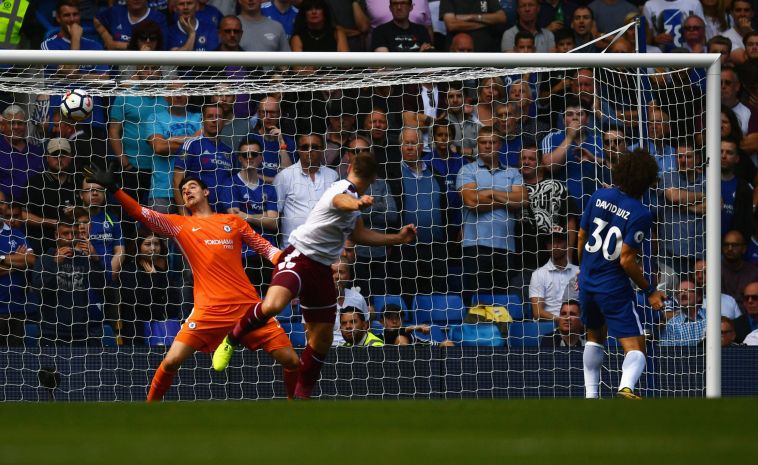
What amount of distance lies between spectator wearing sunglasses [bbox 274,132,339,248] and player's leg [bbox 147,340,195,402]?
1331 millimetres

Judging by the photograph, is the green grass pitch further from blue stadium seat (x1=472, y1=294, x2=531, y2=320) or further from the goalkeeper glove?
blue stadium seat (x1=472, y1=294, x2=531, y2=320)

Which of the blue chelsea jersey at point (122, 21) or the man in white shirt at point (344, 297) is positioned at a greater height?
the blue chelsea jersey at point (122, 21)

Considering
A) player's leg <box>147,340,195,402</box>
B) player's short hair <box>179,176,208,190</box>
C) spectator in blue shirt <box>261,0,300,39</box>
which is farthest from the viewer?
spectator in blue shirt <box>261,0,300,39</box>

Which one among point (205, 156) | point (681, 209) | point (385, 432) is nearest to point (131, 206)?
point (205, 156)

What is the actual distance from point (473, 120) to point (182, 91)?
7.82 feet

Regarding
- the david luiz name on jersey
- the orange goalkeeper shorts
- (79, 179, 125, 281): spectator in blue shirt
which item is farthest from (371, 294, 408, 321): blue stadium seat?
the david luiz name on jersey

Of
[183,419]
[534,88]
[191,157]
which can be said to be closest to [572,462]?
[183,419]

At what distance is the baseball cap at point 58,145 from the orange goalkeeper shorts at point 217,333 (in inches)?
76.7

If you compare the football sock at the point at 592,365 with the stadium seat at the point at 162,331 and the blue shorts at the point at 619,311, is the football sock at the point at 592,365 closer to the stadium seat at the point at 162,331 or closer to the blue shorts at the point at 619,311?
the blue shorts at the point at 619,311

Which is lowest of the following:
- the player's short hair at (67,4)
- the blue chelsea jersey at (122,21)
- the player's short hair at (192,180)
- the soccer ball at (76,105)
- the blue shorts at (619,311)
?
the blue shorts at (619,311)

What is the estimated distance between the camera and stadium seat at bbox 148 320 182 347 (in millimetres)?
9383

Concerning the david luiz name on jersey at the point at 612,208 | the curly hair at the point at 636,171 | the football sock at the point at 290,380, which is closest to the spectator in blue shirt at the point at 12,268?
the football sock at the point at 290,380

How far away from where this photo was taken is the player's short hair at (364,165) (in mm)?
7707

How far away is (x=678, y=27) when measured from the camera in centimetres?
1150
